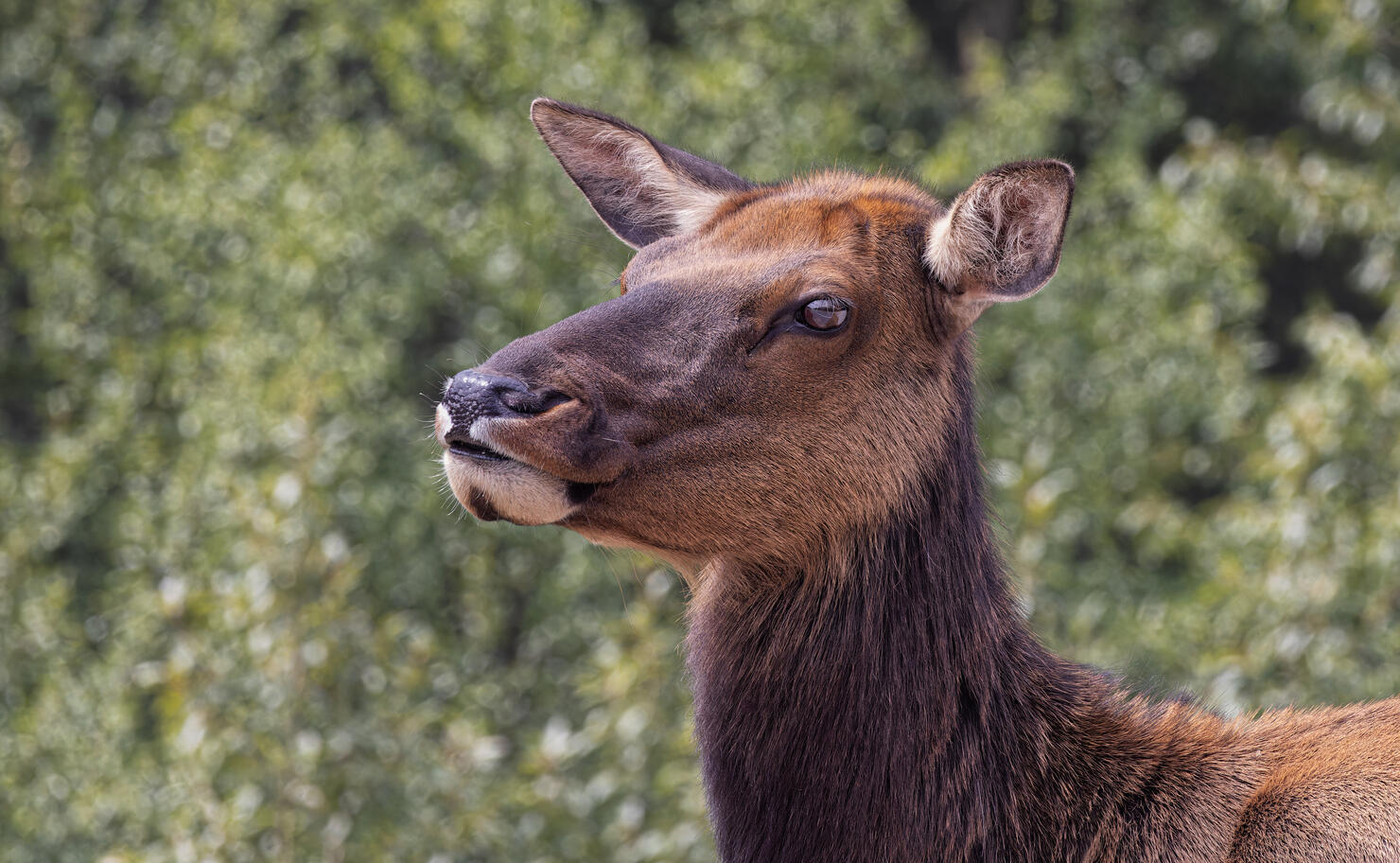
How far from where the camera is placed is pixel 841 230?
2.75m

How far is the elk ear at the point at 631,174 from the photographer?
10.5ft

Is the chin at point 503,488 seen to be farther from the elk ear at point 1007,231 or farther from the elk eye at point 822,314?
the elk ear at point 1007,231

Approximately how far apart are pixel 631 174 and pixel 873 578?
1.12 meters

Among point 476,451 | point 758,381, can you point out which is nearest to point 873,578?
point 758,381

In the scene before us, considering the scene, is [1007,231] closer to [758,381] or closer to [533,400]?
[758,381]

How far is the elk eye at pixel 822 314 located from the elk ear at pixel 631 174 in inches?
22.8

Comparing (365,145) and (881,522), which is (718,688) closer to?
(881,522)

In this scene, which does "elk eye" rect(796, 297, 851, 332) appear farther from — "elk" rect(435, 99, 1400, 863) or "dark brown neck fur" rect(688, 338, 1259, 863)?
"dark brown neck fur" rect(688, 338, 1259, 863)

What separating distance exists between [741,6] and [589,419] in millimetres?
7298

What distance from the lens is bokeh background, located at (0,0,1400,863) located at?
5.18m

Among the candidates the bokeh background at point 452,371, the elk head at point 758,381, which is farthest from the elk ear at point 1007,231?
the bokeh background at point 452,371

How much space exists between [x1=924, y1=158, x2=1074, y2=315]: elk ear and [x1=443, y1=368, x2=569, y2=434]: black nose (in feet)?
2.69

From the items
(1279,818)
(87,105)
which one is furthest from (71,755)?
(1279,818)

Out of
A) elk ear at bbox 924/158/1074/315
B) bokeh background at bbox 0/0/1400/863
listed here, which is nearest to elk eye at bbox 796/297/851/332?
elk ear at bbox 924/158/1074/315
